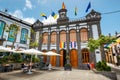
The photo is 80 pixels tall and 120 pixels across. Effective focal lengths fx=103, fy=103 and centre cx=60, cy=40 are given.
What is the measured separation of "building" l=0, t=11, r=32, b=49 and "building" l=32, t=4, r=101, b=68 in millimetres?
2545

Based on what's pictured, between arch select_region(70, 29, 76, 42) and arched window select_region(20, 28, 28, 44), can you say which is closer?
arch select_region(70, 29, 76, 42)

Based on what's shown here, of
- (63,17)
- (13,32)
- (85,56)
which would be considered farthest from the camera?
(63,17)

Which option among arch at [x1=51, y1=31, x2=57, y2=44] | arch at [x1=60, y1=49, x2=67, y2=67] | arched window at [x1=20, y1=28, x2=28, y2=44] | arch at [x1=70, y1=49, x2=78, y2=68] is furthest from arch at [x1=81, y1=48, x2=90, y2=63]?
arched window at [x1=20, y1=28, x2=28, y2=44]

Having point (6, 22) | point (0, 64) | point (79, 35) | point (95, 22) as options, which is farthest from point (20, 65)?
point (95, 22)

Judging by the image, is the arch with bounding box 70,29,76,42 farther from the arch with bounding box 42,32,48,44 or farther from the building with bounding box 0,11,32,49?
the building with bounding box 0,11,32,49

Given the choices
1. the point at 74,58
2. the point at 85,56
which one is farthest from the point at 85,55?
the point at 74,58

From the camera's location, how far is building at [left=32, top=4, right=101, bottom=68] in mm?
17938

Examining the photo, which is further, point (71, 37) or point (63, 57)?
point (71, 37)

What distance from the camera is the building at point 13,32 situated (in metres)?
17.0

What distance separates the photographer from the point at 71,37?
771 inches

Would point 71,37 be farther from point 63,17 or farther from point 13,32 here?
point 13,32

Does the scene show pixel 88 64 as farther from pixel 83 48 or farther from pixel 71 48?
pixel 71 48

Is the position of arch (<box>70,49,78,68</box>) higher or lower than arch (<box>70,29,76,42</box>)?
lower

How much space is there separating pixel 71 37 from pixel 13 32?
10206 millimetres
